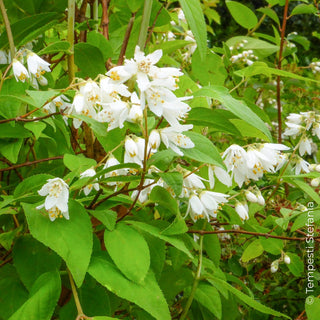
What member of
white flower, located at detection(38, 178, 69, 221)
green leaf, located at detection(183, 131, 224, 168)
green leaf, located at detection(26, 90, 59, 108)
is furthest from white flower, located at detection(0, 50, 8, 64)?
green leaf, located at detection(183, 131, 224, 168)

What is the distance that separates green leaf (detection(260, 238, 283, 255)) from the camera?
1.39 meters

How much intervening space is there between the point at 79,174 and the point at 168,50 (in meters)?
0.83

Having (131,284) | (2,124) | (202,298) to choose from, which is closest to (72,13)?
(2,124)

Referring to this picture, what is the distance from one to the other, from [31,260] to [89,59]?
1.95 feet

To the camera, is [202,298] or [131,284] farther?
[202,298]

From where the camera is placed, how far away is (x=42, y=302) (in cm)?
81

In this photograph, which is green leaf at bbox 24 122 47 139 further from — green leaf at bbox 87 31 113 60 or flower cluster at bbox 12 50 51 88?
green leaf at bbox 87 31 113 60

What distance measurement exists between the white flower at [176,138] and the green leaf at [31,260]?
377 mm

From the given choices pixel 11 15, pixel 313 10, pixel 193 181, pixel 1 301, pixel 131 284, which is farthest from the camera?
pixel 313 10

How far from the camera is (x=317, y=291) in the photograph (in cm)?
162

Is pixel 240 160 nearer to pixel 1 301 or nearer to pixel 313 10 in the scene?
pixel 1 301

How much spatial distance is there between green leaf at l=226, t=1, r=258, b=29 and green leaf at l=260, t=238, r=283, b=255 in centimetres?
112

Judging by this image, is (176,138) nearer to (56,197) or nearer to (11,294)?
(56,197)

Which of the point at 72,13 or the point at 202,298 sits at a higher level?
the point at 72,13
